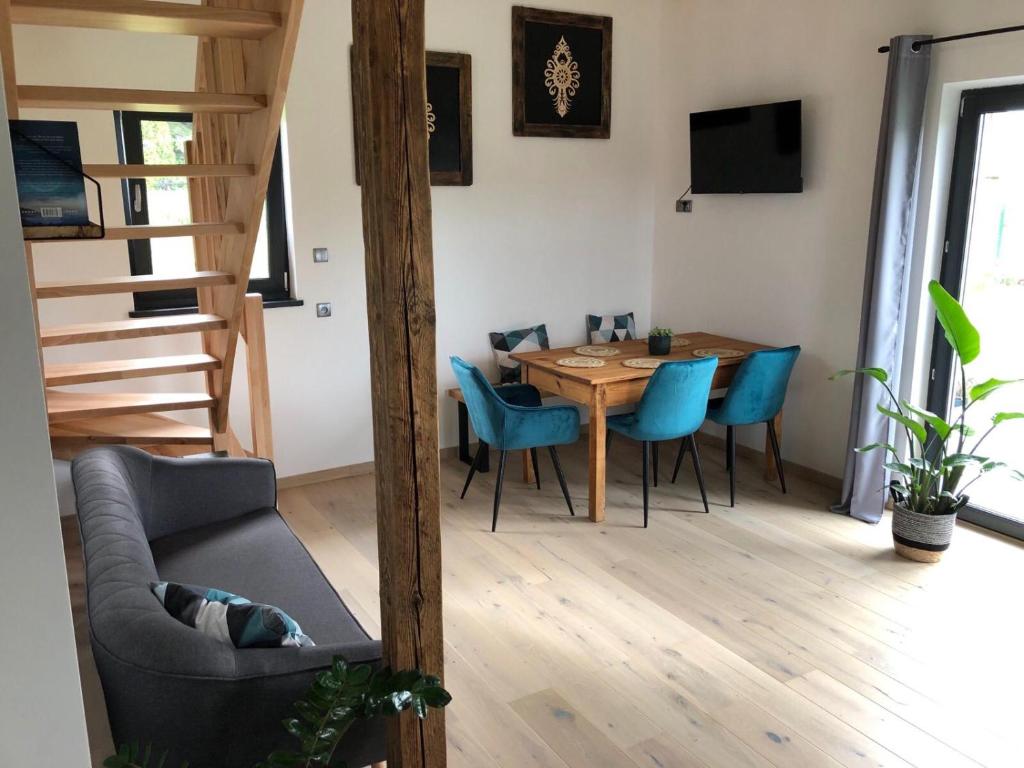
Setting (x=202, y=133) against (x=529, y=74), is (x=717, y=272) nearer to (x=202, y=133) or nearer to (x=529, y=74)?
(x=529, y=74)

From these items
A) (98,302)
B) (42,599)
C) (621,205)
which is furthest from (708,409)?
(42,599)

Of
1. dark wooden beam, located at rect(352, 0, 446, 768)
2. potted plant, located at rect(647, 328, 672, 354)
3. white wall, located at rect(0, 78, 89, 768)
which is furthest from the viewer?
potted plant, located at rect(647, 328, 672, 354)

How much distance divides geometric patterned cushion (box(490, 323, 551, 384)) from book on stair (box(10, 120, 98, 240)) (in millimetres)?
3415

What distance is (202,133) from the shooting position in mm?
3609

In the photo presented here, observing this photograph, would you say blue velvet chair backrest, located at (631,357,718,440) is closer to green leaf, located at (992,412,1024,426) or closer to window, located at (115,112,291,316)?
green leaf, located at (992,412,1024,426)

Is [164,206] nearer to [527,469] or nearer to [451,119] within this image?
[451,119]

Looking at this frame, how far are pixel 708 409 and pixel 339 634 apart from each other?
270cm

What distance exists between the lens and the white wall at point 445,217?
4.05 m

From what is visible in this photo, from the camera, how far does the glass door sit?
12.6 feet

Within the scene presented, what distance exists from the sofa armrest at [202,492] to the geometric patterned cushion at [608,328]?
8.86 ft

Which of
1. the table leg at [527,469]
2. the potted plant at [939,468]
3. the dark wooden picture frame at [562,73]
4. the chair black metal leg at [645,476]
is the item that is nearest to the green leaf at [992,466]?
the potted plant at [939,468]

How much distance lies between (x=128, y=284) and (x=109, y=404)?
0.79 metres

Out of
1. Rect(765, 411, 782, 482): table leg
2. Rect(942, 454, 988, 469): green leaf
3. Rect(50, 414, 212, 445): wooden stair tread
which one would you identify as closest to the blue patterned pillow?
Rect(50, 414, 212, 445): wooden stair tread

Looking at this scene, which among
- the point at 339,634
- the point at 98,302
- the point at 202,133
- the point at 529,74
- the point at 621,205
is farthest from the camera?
the point at 621,205
